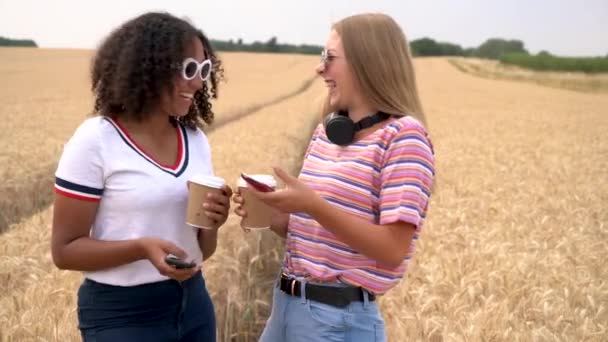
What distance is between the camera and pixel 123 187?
1.93 m

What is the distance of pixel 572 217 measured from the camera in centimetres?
632

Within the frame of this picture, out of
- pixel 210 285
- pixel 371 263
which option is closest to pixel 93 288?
pixel 371 263

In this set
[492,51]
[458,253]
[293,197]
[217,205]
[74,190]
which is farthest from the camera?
[492,51]

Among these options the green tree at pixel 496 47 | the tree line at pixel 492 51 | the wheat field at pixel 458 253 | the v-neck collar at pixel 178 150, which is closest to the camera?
the v-neck collar at pixel 178 150

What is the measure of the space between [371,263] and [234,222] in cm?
349

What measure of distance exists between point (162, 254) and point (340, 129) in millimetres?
636

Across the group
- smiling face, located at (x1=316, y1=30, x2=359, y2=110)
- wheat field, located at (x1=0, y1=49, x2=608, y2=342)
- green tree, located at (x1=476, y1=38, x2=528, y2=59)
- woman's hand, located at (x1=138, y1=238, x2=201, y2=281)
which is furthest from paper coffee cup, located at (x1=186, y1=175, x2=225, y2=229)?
green tree, located at (x1=476, y1=38, x2=528, y2=59)

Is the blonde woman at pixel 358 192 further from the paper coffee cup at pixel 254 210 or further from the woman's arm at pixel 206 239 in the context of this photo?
the woman's arm at pixel 206 239

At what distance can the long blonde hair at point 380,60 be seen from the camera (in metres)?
1.88

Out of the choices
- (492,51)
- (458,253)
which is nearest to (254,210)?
(458,253)

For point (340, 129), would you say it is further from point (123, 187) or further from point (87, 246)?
point (87, 246)

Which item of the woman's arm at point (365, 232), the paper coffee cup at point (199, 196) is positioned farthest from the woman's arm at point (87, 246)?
the woman's arm at point (365, 232)

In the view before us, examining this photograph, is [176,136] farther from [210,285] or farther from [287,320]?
[210,285]

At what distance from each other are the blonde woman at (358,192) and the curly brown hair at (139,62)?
0.43m
